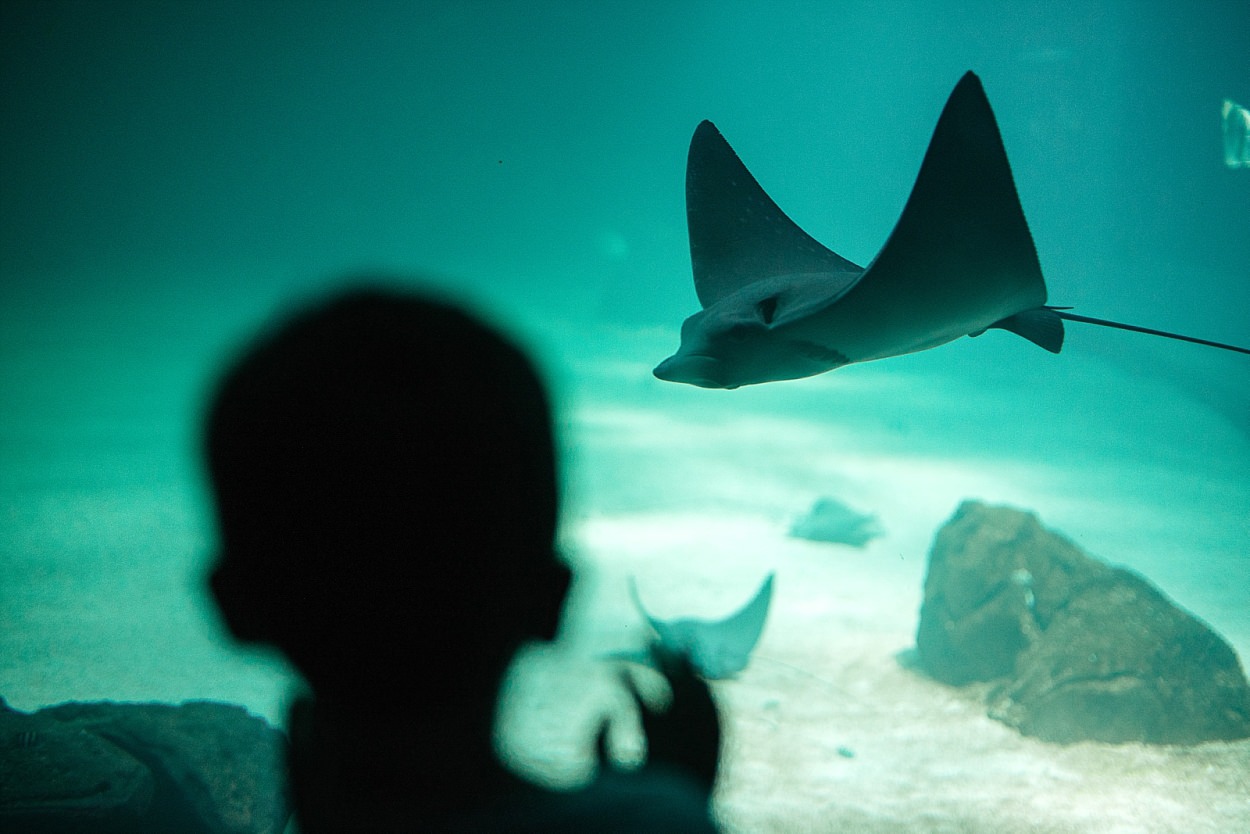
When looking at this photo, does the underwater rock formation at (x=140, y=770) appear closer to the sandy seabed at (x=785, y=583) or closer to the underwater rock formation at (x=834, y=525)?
the sandy seabed at (x=785, y=583)

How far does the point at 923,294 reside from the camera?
4.76 feet

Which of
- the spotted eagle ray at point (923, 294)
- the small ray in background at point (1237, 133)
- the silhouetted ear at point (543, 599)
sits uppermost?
the small ray in background at point (1237, 133)

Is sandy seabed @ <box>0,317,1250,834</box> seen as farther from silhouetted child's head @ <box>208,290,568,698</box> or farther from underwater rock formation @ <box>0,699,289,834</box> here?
underwater rock formation @ <box>0,699,289,834</box>

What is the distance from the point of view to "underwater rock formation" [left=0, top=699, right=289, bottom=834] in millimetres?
1901

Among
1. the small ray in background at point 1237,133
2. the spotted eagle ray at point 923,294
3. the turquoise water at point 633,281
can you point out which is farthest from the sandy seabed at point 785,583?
the small ray in background at point 1237,133

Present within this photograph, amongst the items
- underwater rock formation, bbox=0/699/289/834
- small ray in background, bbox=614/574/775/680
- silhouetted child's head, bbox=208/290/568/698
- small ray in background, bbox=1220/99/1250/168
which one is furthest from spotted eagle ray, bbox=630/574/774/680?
small ray in background, bbox=1220/99/1250/168

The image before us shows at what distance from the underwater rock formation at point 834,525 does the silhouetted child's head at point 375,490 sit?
238 inches

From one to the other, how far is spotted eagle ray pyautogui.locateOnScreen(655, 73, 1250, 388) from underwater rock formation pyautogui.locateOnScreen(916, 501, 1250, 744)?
3.08 metres

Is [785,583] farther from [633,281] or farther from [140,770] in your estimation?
[633,281]

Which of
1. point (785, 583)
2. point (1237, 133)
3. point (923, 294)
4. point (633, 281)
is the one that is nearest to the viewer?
point (923, 294)

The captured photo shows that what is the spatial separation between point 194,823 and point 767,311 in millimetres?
2562

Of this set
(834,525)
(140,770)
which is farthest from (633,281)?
(140,770)

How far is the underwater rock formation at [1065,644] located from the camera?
359cm

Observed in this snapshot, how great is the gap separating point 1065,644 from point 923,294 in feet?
12.1
